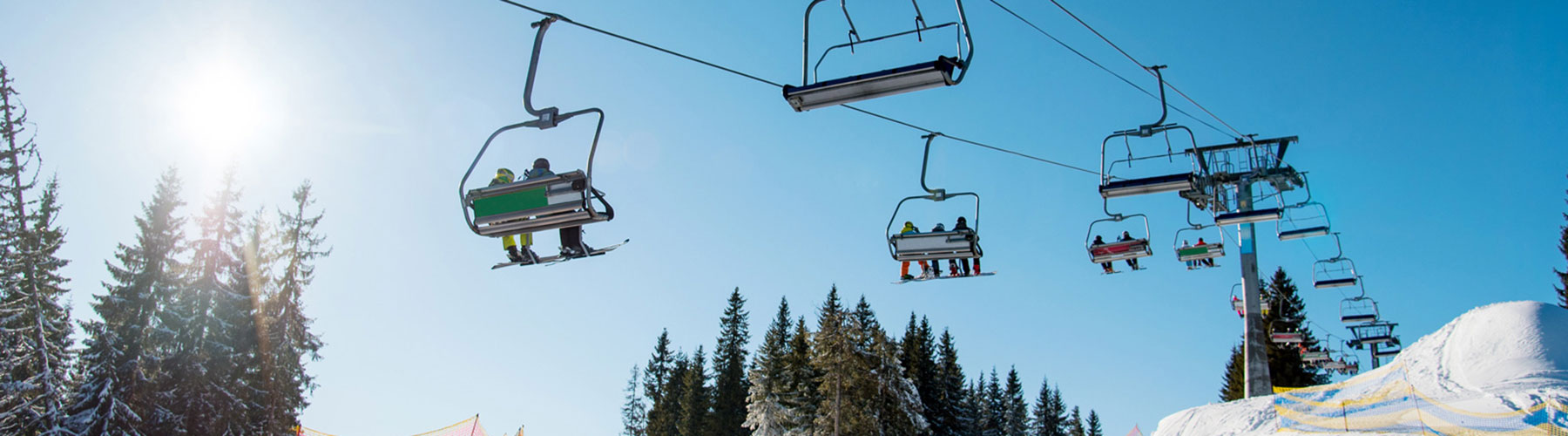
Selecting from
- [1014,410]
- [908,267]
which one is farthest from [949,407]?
[908,267]

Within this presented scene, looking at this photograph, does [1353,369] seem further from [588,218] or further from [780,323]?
[588,218]

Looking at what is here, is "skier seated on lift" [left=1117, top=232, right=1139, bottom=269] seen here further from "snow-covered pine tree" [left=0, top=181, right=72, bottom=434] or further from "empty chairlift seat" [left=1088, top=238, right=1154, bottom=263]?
"snow-covered pine tree" [left=0, top=181, right=72, bottom=434]

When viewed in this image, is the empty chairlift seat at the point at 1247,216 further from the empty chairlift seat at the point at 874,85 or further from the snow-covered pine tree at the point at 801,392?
the snow-covered pine tree at the point at 801,392

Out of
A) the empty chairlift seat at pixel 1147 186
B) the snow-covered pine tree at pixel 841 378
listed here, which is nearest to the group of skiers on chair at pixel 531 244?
the empty chairlift seat at pixel 1147 186

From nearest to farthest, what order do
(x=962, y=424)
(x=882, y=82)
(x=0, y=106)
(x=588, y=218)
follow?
(x=882, y=82) < (x=588, y=218) < (x=0, y=106) < (x=962, y=424)

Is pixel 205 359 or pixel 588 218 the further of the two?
pixel 205 359

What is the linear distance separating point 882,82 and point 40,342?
2785 centimetres

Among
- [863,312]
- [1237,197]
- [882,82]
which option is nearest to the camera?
[882,82]

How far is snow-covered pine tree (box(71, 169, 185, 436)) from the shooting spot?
2627 cm

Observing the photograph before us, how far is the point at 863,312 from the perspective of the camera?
57.7 meters

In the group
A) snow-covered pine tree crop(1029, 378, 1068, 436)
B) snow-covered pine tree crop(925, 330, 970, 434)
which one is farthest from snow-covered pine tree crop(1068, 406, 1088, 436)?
snow-covered pine tree crop(925, 330, 970, 434)

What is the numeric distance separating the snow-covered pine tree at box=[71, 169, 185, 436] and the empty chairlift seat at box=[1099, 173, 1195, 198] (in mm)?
28576

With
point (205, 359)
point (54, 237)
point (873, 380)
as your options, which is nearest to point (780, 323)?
point (873, 380)

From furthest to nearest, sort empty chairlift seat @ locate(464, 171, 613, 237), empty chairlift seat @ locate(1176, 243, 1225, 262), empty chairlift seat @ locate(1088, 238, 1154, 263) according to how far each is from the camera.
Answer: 1. empty chairlift seat @ locate(1176, 243, 1225, 262)
2. empty chairlift seat @ locate(1088, 238, 1154, 263)
3. empty chairlift seat @ locate(464, 171, 613, 237)
